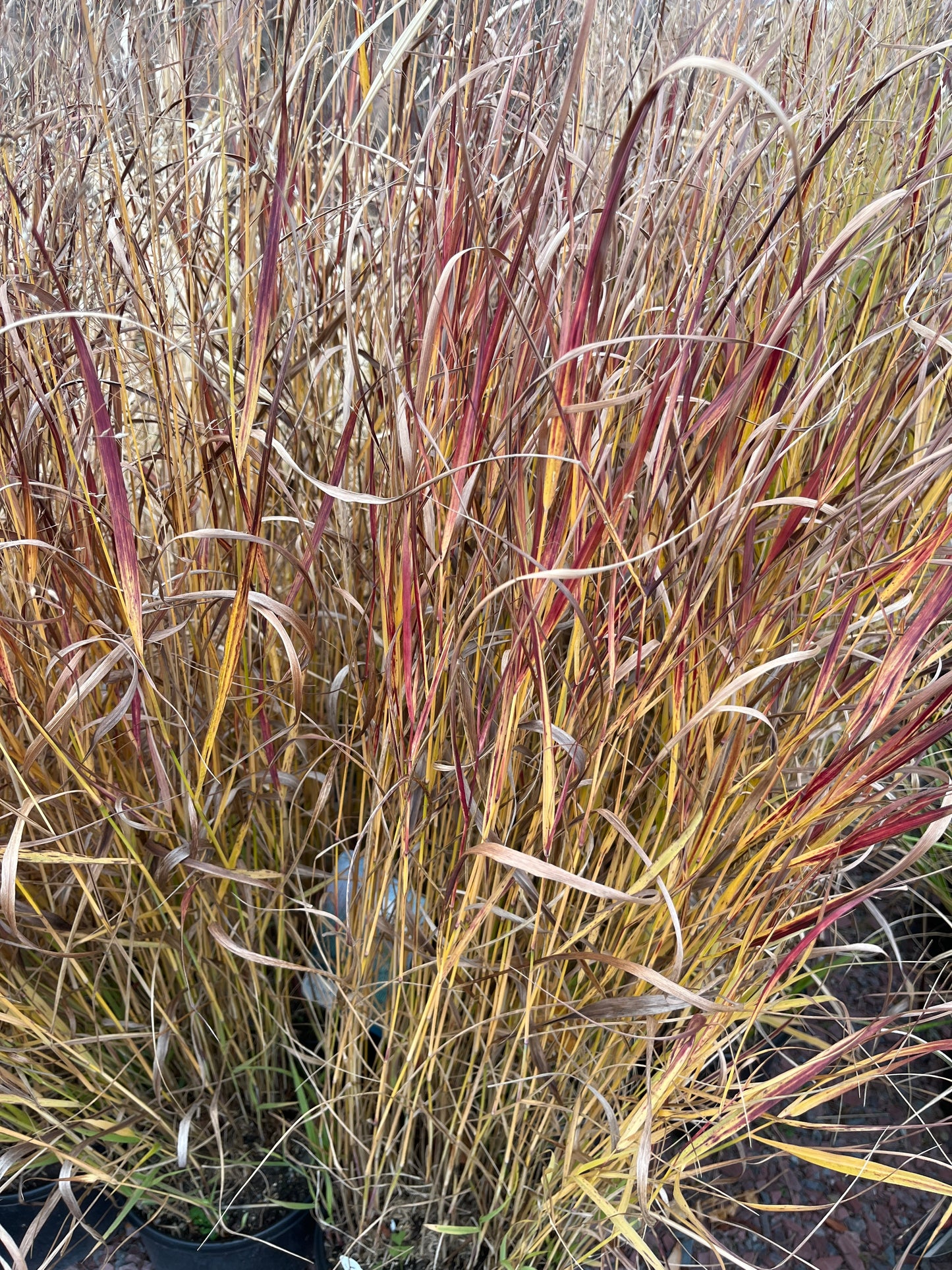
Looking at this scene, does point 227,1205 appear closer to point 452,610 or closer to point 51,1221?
point 51,1221

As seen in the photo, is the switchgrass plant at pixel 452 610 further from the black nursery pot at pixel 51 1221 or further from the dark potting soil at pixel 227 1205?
the black nursery pot at pixel 51 1221

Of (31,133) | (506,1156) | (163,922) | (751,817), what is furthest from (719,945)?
(31,133)

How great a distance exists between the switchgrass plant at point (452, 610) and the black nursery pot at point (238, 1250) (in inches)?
1.9

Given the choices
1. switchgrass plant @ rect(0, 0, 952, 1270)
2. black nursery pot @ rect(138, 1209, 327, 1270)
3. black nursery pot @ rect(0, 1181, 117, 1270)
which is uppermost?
switchgrass plant @ rect(0, 0, 952, 1270)

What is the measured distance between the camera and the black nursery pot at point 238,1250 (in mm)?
879

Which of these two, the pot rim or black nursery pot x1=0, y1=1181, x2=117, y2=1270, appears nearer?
the pot rim

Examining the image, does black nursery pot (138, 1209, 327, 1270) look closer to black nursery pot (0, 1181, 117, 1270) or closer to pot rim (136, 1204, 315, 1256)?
pot rim (136, 1204, 315, 1256)

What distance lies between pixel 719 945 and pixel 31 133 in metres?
0.85

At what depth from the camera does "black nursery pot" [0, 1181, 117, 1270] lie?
98cm

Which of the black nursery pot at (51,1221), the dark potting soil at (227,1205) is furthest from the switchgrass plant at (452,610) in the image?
the black nursery pot at (51,1221)

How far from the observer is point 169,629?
2.12 feet

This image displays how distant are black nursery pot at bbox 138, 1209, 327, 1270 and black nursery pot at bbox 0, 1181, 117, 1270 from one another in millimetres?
103

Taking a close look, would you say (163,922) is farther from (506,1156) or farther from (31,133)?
(31,133)

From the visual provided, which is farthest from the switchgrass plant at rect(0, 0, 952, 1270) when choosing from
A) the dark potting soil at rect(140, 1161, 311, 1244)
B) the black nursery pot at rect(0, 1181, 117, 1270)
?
the black nursery pot at rect(0, 1181, 117, 1270)
